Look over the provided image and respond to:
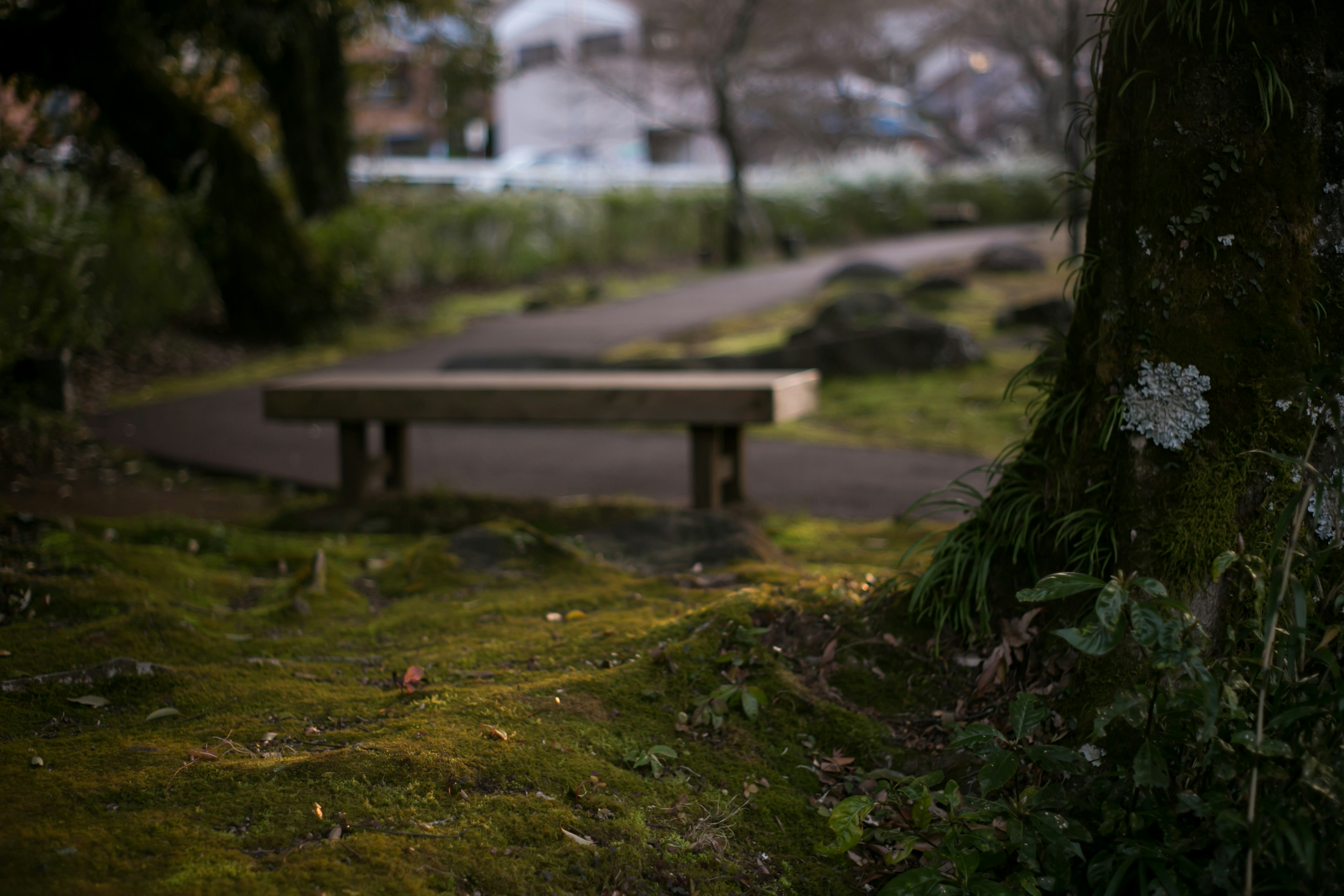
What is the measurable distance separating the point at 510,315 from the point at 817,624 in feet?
35.9

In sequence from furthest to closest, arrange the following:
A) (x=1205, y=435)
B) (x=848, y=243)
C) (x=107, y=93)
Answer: (x=848, y=243) → (x=107, y=93) → (x=1205, y=435)

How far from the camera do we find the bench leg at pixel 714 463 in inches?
187

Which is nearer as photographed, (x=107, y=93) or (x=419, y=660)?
(x=419, y=660)

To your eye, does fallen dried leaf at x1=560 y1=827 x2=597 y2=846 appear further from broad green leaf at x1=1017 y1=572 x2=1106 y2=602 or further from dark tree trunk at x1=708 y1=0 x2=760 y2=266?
dark tree trunk at x1=708 y1=0 x2=760 y2=266

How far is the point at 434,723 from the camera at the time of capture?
7.25 ft

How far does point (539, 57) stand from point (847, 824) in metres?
24.7

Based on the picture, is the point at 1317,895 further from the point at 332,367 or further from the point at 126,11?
the point at 332,367

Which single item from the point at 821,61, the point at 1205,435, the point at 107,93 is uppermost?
the point at 821,61

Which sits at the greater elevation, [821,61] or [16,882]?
[821,61]

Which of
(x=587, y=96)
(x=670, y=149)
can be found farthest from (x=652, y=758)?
(x=670, y=149)

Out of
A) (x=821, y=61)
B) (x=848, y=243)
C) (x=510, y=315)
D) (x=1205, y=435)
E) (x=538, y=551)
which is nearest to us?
(x=1205, y=435)

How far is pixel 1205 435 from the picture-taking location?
7.20 feet

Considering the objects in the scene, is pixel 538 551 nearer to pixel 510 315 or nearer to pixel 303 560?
pixel 303 560

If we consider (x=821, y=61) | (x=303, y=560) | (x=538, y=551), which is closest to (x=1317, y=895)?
(x=538, y=551)
